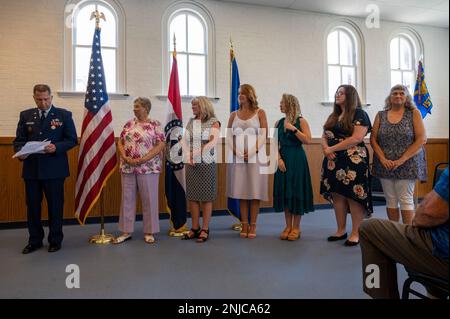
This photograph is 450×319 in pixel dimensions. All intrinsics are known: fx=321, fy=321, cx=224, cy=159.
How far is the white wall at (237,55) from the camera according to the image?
4223 millimetres

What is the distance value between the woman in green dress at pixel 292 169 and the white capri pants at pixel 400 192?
0.67 m

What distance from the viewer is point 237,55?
16.5ft

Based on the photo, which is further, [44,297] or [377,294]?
[44,297]

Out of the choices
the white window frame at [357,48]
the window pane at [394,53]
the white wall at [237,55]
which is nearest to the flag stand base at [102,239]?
the white wall at [237,55]

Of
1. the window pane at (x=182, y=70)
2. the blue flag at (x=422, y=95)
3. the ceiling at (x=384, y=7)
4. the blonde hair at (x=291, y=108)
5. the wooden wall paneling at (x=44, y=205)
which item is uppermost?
the ceiling at (x=384, y=7)

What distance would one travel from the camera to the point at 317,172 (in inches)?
198

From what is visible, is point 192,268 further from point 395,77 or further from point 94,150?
point 395,77

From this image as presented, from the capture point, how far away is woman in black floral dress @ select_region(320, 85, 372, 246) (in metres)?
2.80

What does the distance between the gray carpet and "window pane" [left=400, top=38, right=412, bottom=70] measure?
4394 mm

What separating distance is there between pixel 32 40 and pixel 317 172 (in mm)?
4436

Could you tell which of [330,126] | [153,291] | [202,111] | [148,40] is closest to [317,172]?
[330,126]

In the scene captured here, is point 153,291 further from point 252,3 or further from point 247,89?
point 252,3

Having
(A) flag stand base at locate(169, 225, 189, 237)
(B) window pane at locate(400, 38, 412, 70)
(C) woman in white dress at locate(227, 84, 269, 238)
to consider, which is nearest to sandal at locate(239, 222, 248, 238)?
(C) woman in white dress at locate(227, 84, 269, 238)

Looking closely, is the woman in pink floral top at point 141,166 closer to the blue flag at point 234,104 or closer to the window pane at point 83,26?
the blue flag at point 234,104
